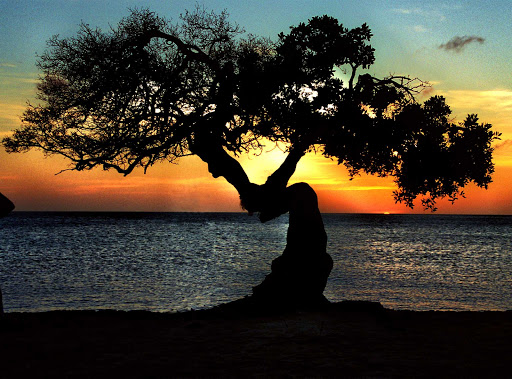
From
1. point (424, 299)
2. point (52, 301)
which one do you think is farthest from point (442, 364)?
point (52, 301)

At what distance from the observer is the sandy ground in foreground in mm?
9312

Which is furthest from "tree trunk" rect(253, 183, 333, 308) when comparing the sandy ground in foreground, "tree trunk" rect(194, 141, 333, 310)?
the sandy ground in foreground

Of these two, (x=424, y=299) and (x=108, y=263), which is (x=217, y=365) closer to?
(x=424, y=299)

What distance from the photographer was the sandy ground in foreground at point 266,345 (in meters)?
9.31

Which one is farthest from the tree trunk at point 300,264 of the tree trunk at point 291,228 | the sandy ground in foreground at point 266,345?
the sandy ground in foreground at point 266,345

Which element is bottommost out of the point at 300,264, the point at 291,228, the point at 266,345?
the point at 266,345

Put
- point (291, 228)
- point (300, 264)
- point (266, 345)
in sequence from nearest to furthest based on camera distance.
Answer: point (266, 345)
point (300, 264)
point (291, 228)

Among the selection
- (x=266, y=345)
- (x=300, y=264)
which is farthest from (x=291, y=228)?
(x=266, y=345)

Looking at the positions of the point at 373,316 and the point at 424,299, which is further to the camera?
the point at 424,299

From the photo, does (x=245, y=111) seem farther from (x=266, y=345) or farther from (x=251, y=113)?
(x=266, y=345)

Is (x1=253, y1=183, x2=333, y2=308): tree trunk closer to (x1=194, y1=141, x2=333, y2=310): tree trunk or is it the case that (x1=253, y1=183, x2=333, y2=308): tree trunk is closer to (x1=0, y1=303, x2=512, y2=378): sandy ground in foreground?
(x1=194, y1=141, x2=333, y2=310): tree trunk

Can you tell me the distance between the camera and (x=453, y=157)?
54.2 feet

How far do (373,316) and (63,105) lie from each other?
38.0ft

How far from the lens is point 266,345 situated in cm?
1100
